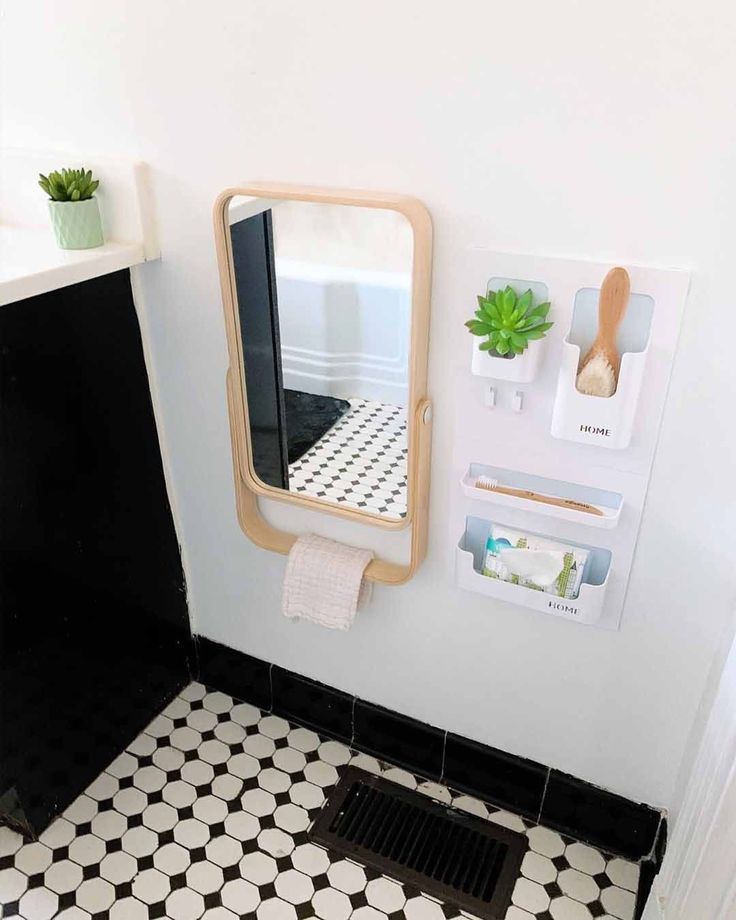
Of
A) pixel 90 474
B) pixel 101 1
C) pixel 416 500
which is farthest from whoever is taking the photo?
pixel 90 474

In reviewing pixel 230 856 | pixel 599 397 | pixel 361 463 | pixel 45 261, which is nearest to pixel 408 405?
pixel 361 463

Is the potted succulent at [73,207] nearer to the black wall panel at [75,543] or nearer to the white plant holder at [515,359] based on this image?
the black wall panel at [75,543]

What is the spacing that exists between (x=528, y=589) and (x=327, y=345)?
484 mm

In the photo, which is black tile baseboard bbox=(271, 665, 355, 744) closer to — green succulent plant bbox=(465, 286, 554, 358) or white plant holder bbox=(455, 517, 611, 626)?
white plant holder bbox=(455, 517, 611, 626)

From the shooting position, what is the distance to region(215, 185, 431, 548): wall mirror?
3.54ft

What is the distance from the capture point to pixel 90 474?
1.33m

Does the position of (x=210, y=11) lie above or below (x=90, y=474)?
above

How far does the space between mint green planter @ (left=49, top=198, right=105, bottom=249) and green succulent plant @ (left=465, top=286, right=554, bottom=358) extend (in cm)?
62

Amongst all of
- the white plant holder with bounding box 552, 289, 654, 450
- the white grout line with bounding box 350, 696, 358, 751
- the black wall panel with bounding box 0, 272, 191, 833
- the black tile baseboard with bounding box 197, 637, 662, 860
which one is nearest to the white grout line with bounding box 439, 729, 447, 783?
the black tile baseboard with bounding box 197, 637, 662, 860

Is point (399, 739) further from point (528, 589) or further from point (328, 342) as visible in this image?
point (328, 342)

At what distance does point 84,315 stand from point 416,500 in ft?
1.99

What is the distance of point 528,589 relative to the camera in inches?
46.8

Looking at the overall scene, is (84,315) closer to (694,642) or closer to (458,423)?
(458,423)

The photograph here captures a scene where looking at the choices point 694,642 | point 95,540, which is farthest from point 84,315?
point 694,642
